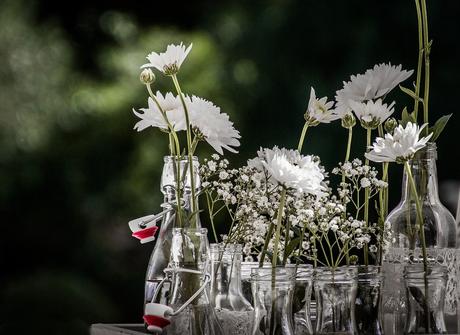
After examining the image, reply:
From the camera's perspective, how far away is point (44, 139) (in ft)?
12.2

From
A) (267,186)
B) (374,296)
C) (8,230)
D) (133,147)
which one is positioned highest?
(133,147)

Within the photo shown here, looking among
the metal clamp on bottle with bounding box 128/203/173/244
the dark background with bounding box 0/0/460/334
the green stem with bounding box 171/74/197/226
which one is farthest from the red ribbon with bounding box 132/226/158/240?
the dark background with bounding box 0/0/460/334

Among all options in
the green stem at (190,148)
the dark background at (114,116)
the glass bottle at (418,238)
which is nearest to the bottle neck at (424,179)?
the glass bottle at (418,238)

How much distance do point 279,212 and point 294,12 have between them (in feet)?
9.97

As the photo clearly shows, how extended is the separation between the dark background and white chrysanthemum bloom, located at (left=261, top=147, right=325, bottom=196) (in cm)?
272

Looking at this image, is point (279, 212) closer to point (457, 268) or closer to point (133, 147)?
point (457, 268)

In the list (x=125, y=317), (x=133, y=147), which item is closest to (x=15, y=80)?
(x=133, y=147)

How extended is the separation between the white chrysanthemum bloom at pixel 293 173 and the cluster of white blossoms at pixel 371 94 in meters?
0.11

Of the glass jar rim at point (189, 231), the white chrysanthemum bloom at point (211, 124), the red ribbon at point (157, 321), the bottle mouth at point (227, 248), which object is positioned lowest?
the red ribbon at point (157, 321)

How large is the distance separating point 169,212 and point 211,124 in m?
0.13

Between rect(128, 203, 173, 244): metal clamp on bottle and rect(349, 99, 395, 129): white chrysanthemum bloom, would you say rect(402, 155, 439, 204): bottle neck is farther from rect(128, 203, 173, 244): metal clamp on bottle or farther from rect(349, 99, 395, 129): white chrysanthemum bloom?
rect(128, 203, 173, 244): metal clamp on bottle

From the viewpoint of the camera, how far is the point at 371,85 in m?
0.98

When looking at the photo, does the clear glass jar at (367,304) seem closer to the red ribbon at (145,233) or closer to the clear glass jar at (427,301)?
the clear glass jar at (427,301)

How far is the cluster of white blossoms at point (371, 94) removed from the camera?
96 cm
